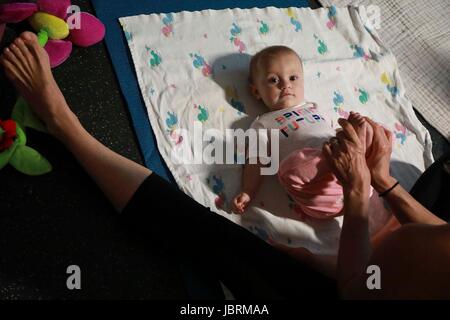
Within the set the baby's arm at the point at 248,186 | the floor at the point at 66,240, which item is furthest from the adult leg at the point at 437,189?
the floor at the point at 66,240

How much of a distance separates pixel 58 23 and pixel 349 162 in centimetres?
78

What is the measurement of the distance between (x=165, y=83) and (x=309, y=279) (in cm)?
65

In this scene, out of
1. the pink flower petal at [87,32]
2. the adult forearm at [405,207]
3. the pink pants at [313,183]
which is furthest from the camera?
the pink flower petal at [87,32]

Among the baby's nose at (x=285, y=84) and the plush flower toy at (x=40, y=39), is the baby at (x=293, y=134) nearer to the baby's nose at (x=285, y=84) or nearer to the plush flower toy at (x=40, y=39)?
the baby's nose at (x=285, y=84)

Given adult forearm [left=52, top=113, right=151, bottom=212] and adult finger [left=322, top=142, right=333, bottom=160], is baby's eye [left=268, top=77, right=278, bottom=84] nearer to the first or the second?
adult finger [left=322, top=142, right=333, bottom=160]

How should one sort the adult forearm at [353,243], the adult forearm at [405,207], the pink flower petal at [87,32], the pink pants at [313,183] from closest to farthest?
the adult forearm at [353,243]
the adult forearm at [405,207]
the pink pants at [313,183]
the pink flower petal at [87,32]

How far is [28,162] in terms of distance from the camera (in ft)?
3.59

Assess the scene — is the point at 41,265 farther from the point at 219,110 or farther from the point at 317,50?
the point at 317,50

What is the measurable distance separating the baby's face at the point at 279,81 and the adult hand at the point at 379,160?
0.27 metres

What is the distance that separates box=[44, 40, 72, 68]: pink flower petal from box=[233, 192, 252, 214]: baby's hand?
1.87 feet

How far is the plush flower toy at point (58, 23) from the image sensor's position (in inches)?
45.9

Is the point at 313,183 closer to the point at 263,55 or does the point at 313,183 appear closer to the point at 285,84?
the point at 285,84

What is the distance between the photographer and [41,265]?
102 centimetres

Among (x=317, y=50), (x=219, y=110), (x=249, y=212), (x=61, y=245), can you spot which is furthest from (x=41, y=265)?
(x=317, y=50)
